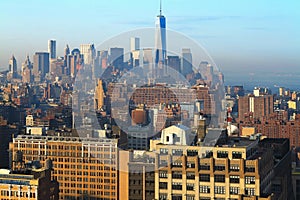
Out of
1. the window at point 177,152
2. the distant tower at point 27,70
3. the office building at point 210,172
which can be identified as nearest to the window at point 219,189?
the office building at point 210,172

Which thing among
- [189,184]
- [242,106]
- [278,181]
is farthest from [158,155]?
[242,106]

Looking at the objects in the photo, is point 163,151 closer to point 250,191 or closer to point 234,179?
point 234,179

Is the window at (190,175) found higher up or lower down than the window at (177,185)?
higher up

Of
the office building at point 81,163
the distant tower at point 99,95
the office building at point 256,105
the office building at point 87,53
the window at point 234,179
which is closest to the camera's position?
the window at point 234,179

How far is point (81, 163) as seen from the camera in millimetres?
8117

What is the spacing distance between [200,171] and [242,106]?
535 inches

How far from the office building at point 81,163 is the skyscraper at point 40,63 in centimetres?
1781

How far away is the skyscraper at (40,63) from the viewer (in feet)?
85.4

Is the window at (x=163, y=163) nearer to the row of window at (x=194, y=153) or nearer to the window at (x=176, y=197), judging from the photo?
the row of window at (x=194, y=153)

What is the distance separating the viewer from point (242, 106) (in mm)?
17844

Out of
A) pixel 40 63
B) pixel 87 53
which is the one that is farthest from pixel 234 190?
pixel 40 63

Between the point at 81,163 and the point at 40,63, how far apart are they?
18631mm

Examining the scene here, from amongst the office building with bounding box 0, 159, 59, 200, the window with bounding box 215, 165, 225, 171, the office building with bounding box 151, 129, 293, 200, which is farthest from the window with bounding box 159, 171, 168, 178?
the office building with bounding box 0, 159, 59, 200

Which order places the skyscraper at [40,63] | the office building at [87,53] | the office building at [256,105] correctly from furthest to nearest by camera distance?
1. the skyscraper at [40,63]
2. the office building at [256,105]
3. the office building at [87,53]
